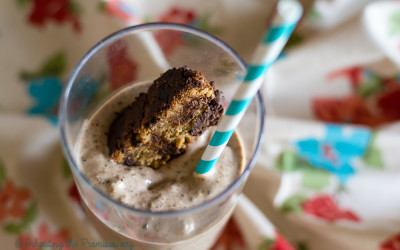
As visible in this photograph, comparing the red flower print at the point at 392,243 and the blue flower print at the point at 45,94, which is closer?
the red flower print at the point at 392,243

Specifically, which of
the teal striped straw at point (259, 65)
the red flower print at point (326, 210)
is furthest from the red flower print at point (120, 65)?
the red flower print at point (326, 210)

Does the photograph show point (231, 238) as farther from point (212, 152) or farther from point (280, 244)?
point (212, 152)

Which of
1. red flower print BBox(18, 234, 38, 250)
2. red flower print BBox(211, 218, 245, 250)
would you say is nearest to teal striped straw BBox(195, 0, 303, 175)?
red flower print BBox(211, 218, 245, 250)

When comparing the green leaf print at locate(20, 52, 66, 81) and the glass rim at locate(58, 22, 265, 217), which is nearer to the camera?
the glass rim at locate(58, 22, 265, 217)

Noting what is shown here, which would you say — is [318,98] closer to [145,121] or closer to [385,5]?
[385,5]

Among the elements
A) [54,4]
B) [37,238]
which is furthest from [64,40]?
[37,238]

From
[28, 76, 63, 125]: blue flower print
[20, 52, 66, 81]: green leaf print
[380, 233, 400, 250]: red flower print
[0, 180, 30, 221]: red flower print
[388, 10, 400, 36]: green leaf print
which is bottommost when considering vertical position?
[380, 233, 400, 250]: red flower print

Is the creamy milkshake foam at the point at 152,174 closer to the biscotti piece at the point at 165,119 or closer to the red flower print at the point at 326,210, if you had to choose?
the biscotti piece at the point at 165,119

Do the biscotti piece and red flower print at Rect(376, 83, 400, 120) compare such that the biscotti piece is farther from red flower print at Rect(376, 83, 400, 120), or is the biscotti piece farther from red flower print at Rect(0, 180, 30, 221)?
red flower print at Rect(376, 83, 400, 120)
